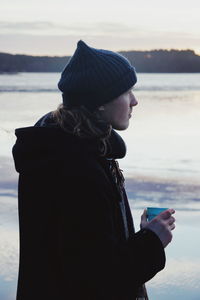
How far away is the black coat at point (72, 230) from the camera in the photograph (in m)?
1.83

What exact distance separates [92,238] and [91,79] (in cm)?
47

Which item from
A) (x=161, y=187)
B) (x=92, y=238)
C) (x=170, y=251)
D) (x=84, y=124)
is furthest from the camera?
(x=161, y=187)

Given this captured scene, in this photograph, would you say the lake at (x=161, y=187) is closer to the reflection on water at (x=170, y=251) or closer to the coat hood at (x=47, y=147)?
the reflection on water at (x=170, y=251)

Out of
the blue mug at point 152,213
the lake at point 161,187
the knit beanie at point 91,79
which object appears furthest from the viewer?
the lake at point 161,187

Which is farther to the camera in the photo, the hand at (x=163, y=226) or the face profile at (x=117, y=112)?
the face profile at (x=117, y=112)

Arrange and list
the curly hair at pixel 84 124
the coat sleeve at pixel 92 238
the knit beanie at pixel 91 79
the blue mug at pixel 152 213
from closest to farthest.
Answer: the coat sleeve at pixel 92 238, the curly hair at pixel 84 124, the knit beanie at pixel 91 79, the blue mug at pixel 152 213

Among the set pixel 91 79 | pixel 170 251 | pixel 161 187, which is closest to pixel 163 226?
pixel 91 79

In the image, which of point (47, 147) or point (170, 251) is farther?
point (170, 251)

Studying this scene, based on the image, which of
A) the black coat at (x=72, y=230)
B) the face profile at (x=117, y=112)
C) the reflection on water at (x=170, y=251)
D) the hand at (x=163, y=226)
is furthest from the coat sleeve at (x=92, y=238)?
the reflection on water at (x=170, y=251)

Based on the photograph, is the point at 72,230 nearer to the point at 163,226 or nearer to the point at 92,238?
the point at 92,238

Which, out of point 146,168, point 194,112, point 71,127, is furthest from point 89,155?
point 194,112

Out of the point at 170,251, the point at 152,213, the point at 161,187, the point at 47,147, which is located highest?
the point at 47,147

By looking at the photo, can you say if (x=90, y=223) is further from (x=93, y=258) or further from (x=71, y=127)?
(x=71, y=127)

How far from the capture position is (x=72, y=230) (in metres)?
1.83
